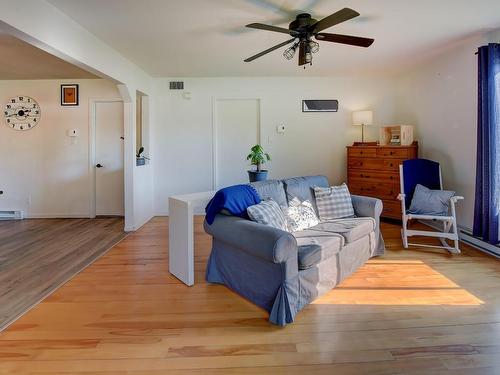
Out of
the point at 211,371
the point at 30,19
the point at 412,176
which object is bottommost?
the point at 211,371

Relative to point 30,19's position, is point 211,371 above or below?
below

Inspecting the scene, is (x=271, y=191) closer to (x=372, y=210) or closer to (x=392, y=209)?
(x=372, y=210)

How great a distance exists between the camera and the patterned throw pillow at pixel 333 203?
3.25 meters

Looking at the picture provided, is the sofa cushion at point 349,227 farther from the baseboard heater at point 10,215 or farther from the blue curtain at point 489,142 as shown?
the baseboard heater at point 10,215

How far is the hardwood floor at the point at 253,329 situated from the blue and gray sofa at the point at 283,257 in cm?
11

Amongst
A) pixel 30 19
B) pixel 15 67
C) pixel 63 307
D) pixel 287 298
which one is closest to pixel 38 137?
pixel 15 67

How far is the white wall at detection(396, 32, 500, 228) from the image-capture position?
3.64m

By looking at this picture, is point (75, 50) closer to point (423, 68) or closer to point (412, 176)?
point (412, 176)

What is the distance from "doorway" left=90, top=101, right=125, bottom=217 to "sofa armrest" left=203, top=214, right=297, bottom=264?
3.39 meters

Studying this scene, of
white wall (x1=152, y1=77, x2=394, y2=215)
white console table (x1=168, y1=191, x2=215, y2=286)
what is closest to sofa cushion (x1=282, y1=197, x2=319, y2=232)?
→ white console table (x1=168, y1=191, x2=215, y2=286)

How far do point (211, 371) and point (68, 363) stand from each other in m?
0.80

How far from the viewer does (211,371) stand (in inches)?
64.3

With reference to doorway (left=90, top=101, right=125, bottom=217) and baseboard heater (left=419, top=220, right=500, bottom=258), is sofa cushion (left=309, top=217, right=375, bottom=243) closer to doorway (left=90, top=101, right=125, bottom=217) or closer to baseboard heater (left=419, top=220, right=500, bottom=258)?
baseboard heater (left=419, top=220, right=500, bottom=258)

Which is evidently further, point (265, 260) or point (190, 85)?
point (190, 85)
